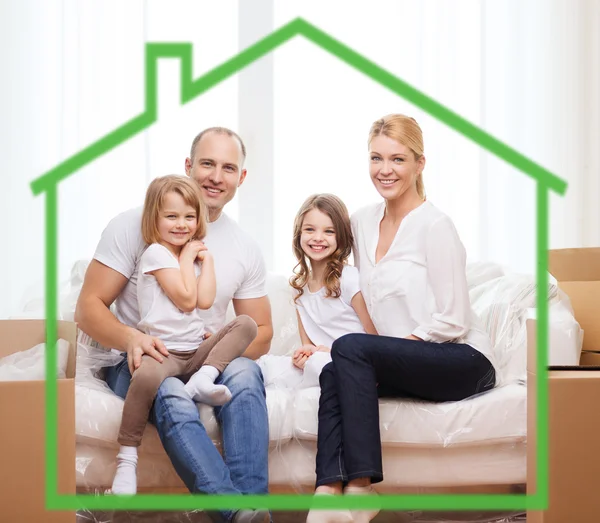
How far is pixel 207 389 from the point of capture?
1649 millimetres

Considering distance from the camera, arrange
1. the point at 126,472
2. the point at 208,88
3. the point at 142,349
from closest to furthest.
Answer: the point at 208,88 → the point at 126,472 → the point at 142,349

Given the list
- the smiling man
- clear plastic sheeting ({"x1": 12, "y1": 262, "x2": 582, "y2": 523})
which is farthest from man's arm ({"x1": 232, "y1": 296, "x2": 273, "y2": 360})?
clear plastic sheeting ({"x1": 12, "y1": 262, "x2": 582, "y2": 523})

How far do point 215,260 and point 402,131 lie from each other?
20.9 inches

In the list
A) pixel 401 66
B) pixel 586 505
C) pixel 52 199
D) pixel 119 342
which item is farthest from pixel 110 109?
pixel 586 505

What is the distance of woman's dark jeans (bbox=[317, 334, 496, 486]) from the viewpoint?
5.30 feet

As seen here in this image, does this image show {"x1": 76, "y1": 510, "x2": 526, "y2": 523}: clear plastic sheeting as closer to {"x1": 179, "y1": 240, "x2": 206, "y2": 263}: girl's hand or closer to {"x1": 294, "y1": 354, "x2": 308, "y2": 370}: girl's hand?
{"x1": 294, "y1": 354, "x2": 308, "y2": 370}: girl's hand

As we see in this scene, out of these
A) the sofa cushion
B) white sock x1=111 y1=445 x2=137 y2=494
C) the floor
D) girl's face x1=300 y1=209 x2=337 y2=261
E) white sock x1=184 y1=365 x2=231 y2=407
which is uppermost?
girl's face x1=300 y1=209 x2=337 y2=261

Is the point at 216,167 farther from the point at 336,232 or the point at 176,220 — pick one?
the point at 336,232

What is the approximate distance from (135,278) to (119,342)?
0.17 m

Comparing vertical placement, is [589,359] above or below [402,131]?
below

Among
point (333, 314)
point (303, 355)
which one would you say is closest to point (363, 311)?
point (333, 314)

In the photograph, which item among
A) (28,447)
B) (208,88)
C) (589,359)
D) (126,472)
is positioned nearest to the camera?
(208,88)

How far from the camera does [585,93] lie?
10.1 ft

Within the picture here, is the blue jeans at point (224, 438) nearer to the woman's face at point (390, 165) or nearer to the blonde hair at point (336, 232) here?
the blonde hair at point (336, 232)
